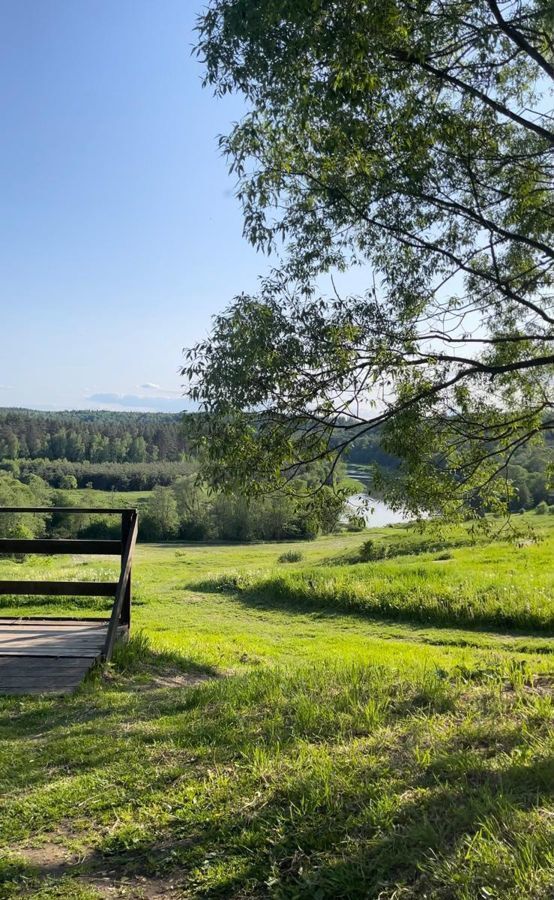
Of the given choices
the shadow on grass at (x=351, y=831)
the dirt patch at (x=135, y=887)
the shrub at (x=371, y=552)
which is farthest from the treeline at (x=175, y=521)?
the dirt patch at (x=135, y=887)

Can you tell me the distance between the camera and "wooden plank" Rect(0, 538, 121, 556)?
279 inches

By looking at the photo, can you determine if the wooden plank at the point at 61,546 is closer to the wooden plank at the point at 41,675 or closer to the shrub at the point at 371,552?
the wooden plank at the point at 41,675

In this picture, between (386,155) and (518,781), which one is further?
(386,155)

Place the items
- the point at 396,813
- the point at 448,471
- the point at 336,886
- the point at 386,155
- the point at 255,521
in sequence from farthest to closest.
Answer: the point at 255,521
the point at 448,471
the point at 386,155
the point at 396,813
the point at 336,886

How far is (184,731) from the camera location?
455cm

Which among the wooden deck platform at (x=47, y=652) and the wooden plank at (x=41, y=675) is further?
the wooden deck platform at (x=47, y=652)

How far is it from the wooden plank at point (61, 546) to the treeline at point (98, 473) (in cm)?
9526

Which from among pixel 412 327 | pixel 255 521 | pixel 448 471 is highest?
pixel 412 327

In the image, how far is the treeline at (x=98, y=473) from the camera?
105 meters

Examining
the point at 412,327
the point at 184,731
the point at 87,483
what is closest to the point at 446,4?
the point at 412,327

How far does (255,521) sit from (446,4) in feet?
198

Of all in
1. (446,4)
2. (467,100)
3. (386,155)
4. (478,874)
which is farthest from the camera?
(467,100)

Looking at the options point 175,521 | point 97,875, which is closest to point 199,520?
point 175,521

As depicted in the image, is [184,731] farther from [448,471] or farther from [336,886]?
[448,471]
